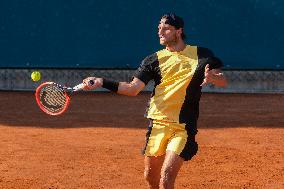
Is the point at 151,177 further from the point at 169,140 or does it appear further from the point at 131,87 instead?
the point at 131,87

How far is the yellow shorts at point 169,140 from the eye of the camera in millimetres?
5484

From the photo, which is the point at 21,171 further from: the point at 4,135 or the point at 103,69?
the point at 103,69

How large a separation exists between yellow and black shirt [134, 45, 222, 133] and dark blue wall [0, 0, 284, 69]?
13806 mm

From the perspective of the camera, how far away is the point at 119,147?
10.4 meters

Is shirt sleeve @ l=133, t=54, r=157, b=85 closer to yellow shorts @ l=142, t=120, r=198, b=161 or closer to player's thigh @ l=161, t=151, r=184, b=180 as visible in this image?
yellow shorts @ l=142, t=120, r=198, b=161

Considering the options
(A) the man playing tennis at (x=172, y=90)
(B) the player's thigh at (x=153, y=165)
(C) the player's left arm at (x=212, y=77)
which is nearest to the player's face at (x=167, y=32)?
(A) the man playing tennis at (x=172, y=90)

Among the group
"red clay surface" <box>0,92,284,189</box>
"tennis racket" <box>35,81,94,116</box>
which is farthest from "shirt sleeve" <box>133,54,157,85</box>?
"red clay surface" <box>0,92,284,189</box>

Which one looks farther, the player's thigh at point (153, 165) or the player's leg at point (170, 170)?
the player's thigh at point (153, 165)

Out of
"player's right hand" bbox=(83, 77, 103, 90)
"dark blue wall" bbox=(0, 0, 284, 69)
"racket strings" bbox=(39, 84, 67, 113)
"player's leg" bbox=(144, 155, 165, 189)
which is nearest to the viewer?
"player's right hand" bbox=(83, 77, 103, 90)

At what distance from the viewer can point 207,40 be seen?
19.4m

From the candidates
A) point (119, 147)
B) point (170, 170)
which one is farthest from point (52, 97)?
point (119, 147)

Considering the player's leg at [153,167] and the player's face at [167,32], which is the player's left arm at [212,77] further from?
the player's leg at [153,167]

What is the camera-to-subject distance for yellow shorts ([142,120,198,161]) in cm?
548

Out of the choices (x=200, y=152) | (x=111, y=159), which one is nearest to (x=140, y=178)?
(x=111, y=159)
